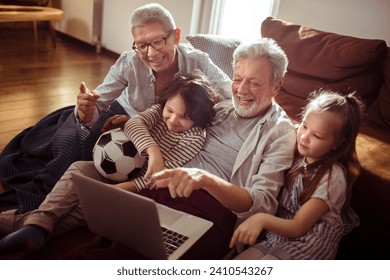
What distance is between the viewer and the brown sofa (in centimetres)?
137

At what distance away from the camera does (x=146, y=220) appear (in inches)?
34.2

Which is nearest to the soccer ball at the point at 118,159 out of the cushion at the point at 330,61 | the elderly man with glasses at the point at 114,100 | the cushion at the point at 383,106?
the elderly man with glasses at the point at 114,100

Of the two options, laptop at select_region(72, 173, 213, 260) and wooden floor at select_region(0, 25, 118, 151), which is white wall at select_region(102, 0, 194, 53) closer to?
wooden floor at select_region(0, 25, 118, 151)

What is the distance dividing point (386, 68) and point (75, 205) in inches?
56.7

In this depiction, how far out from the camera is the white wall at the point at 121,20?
10.6 feet

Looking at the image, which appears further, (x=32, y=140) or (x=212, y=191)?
(x=32, y=140)

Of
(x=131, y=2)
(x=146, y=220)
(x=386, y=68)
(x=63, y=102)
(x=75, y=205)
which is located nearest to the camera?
(x=146, y=220)

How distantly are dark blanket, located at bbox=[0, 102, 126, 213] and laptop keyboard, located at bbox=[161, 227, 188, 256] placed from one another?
0.59 metres

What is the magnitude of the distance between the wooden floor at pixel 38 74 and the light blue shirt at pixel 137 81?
0.69 metres

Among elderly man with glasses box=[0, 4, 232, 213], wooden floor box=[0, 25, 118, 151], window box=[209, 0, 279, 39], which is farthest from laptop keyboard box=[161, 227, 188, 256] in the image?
window box=[209, 0, 279, 39]

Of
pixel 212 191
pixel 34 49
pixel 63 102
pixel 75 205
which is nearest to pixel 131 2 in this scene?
pixel 34 49

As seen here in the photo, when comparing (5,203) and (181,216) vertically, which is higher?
(181,216)

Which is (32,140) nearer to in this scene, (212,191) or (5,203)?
(5,203)

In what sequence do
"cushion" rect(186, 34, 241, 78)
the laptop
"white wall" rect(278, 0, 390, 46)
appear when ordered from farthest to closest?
"white wall" rect(278, 0, 390, 46)
"cushion" rect(186, 34, 241, 78)
the laptop
